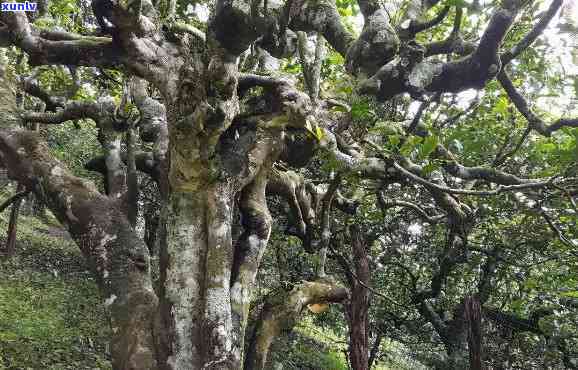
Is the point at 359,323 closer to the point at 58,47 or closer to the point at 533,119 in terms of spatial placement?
the point at 533,119

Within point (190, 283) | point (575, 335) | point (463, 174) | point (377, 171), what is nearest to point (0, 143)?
point (190, 283)

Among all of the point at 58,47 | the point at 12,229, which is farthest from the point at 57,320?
the point at 58,47

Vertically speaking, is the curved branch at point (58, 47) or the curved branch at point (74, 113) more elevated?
the curved branch at point (58, 47)

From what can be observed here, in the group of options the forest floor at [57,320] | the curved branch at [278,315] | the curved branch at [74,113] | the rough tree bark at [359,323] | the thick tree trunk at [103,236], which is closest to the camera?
the thick tree trunk at [103,236]

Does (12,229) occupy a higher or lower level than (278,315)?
higher

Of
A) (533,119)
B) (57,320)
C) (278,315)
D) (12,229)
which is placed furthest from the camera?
(12,229)

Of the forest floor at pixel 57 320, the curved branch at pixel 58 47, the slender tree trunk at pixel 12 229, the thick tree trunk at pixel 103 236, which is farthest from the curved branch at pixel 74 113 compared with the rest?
the slender tree trunk at pixel 12 229

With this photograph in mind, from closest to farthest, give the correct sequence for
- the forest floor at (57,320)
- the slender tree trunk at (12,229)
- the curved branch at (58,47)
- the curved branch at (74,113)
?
1. the curved branch at (58,47)
2. the curved branch at (74,113)
3. the forest floor at (57,320)
4. the slender tree trunk at (12,229)

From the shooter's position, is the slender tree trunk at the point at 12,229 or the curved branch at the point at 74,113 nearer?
the curved branch at the point at 74,113

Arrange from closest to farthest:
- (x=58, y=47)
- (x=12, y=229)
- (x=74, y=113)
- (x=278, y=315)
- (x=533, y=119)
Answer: (x=278, y=315)
(x=58, y=47)
(x=533, y=119)
(x=74, y=113)
(x=12, y=229)

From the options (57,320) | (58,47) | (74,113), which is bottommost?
(57,320)

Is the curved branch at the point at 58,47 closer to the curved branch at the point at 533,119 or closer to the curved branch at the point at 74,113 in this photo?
the curved branch at the point at 74,113

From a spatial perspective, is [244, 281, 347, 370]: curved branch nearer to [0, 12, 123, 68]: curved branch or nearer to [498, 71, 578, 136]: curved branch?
[498, 71, 578, 136]: curved branch

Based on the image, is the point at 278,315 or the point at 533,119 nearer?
the point at 278,315
